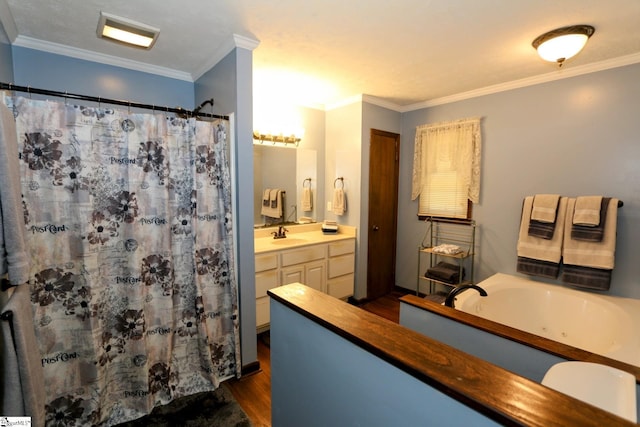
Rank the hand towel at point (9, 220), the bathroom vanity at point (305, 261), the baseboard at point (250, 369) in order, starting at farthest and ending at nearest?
1. the bathroom vanity at point (305, 261)
2. the baseboard at point (250, 369)
3. the hand towel at point (9, 220)

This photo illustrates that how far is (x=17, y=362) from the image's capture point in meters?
1.05

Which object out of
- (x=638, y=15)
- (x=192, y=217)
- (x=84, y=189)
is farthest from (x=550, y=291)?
(x=84, y=189)

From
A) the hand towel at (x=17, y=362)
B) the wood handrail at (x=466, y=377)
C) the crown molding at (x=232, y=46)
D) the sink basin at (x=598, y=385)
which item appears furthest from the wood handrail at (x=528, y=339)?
the crown molding at (x=232, y=46)

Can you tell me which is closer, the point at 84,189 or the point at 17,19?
the point at 84,189

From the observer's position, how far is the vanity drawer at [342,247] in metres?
3.19

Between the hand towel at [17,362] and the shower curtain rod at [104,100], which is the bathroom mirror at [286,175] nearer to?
the shower curtain rod at [104,100]

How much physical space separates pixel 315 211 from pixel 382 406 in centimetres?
288

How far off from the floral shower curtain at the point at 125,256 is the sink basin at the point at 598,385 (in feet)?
6.06

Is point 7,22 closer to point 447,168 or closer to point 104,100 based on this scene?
point 104,100

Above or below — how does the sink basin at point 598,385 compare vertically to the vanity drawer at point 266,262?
above

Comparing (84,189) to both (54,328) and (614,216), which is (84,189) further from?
(614,216)

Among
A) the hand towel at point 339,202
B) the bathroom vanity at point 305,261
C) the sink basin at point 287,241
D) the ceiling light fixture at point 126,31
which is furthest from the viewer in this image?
the hand towel at point 339,202

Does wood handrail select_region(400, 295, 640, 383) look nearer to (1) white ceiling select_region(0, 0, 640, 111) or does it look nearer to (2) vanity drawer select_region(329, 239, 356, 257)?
(2) vanity drawer select_region(329, 239, 356, 257)

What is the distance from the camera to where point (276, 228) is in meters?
3.35
